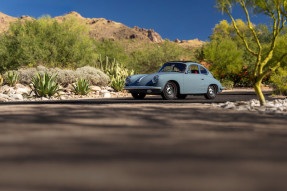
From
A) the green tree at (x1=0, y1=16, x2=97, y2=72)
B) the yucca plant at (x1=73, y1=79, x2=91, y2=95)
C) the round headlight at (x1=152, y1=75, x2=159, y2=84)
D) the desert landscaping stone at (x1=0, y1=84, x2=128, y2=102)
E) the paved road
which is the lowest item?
the paved road

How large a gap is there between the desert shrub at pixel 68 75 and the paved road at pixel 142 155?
16468 millimetres

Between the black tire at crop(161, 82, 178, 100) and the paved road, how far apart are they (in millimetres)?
7090

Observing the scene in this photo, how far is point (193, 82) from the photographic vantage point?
15.6 m

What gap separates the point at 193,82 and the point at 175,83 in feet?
2.70

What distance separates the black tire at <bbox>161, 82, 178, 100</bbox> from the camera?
582 inches

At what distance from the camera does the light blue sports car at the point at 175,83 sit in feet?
48.2

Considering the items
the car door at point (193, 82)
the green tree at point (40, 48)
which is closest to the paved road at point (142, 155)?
the car door at point (193, 82)

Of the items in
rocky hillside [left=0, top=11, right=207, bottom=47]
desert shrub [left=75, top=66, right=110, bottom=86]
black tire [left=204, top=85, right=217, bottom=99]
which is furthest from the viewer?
rocky hillside [left=0, top=11, right=207, bottom=47]

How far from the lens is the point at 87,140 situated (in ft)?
17.8

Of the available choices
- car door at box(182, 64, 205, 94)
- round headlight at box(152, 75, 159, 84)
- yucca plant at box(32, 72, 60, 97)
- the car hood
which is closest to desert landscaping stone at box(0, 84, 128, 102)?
yucca plant at box(32, 72, 60, 97)

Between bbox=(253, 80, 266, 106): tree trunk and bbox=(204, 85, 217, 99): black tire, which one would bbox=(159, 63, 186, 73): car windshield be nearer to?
bbox=(204, 85, 217, 99): black tire

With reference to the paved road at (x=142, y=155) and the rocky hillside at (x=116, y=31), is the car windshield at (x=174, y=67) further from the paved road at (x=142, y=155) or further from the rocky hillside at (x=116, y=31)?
the rocky hillside at (x=116, y=31)

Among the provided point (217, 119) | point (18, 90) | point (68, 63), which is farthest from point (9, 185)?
point (68, 63)

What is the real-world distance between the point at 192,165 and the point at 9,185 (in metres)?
1.78
